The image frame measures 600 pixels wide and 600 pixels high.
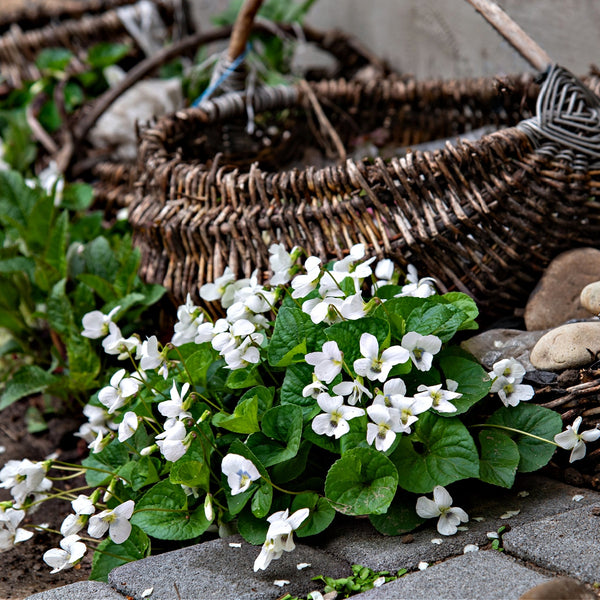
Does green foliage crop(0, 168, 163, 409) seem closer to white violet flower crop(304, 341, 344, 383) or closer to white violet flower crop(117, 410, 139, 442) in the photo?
white violet flower crop(117, 410, 139, 442)

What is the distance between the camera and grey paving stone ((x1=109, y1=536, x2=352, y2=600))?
3.08 ft

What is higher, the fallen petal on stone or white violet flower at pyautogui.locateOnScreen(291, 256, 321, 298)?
white violet flower at pyautogui.locateOnScreen(291, 256, 321, 298)

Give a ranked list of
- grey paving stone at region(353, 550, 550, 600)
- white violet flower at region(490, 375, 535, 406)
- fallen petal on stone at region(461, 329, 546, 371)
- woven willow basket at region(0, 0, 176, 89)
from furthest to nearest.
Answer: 1. woven willow basket at region(0, 0, 176, 89)
2. fallen petal on stone at region(461, 329, 546, 371)
3. white violet flower at region(490, 375, 535, 406)
4. grey paving stone at region(353, 550, 550, 600)

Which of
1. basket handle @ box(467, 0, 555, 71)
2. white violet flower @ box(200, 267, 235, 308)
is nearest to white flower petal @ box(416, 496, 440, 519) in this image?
white violet flower @ box(200, 267, 235, 308)

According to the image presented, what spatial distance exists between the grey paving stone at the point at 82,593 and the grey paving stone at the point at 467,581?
353 mm

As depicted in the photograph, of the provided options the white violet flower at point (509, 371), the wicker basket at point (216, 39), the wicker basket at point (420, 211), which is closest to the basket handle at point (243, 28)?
the wicker basket at point (216, 39)

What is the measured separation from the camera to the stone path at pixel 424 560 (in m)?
0.88

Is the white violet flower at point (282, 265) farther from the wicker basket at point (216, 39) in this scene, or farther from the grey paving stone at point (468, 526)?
the wicker basket at point (216, 39)

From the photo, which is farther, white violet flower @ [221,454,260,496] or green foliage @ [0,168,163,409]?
green foliage @ [0,168,163,409]

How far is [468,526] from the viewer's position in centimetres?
103

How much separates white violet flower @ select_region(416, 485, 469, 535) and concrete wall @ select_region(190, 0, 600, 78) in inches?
43.5

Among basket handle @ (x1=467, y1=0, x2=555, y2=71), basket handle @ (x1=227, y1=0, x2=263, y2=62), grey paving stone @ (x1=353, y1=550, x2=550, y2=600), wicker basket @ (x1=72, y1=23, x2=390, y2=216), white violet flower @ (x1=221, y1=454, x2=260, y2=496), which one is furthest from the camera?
wicker basket @ (x1=72, y1=23, x2=390, y2=216)

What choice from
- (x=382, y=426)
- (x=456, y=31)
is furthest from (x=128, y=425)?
(x=456, y=31)

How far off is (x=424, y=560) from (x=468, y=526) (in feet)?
0.34
